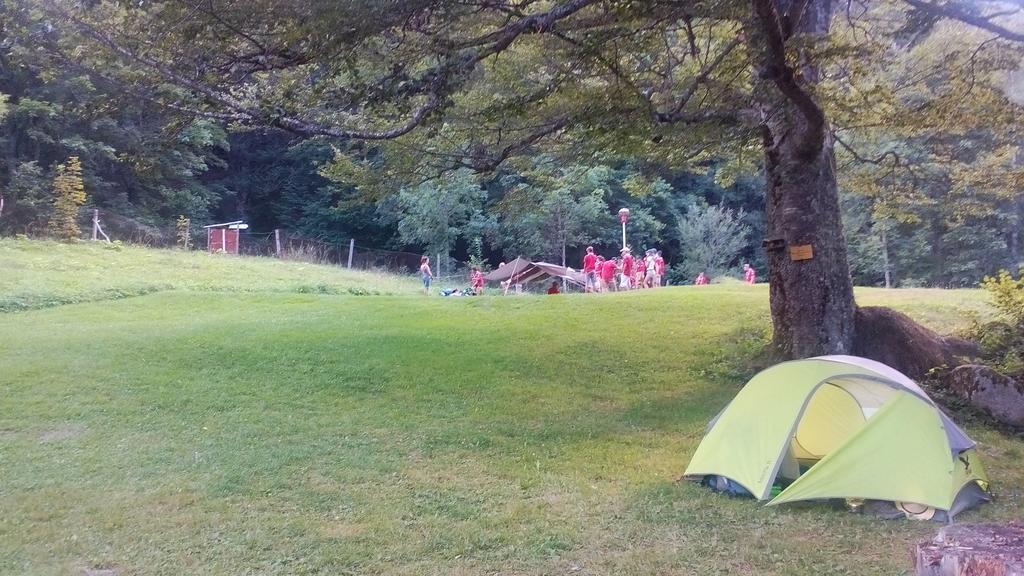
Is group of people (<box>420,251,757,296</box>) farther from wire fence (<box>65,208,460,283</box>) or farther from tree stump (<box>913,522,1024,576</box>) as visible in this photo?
tree stump (<box>913,522,1024,576</box>)

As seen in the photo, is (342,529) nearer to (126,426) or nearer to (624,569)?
(624,569)

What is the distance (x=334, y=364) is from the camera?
11047mm

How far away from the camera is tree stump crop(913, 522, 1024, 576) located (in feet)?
9.70

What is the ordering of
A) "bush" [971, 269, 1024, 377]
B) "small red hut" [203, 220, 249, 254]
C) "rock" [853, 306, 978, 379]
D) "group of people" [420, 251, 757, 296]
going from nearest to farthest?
"rock" [853, 306, 978, 379] → "bush" [971, 269, 1024, 377] → "group of people" [420, 251, 757, 296] → "small red hut" [203, 220, 249, 254]

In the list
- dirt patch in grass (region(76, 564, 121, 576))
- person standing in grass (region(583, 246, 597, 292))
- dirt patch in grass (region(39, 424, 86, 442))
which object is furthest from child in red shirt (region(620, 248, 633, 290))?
dirt patch in grass (region(76, 564, 121, 576))

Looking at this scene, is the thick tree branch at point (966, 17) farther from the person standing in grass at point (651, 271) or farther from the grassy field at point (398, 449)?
the person standing in grass at point (651, 271)

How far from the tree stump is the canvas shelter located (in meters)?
23.5

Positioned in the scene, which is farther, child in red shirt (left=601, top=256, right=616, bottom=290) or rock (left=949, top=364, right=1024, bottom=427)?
child in red shirt (left=601, top=256, right=616, bottom=290)

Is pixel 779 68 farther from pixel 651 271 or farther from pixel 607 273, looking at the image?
pixel 651 271

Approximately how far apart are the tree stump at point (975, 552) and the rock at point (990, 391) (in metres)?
6.18

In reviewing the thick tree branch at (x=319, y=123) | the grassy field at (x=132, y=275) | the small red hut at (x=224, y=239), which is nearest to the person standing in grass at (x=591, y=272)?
the grassy field at (x=132, y=275)

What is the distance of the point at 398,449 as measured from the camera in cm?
768

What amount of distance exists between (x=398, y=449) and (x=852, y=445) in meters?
3.95

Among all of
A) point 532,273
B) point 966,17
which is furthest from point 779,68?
point 532,273
